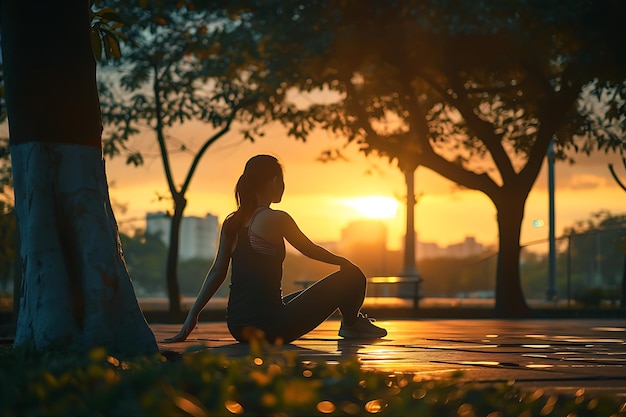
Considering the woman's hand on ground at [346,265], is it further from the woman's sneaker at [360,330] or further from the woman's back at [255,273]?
the woman's sneaker at [360,330]

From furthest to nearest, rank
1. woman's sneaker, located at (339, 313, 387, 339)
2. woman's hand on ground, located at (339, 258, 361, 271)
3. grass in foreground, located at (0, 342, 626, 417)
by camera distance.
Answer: woman's sneaker, located at (339, 313, 387, 339), woman's hand on ground, located at (339, 258, 361, 271), grass in foreground, located at (0, 342, 626, 417)

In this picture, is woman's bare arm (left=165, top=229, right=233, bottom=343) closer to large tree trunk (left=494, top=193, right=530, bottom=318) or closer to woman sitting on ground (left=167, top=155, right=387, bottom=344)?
woman sitting on ground (left=167, top=155, right=387, bottom=344)

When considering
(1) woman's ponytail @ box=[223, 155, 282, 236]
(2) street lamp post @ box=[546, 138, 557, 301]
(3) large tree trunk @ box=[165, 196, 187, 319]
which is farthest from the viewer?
(2) street lamp post @ box=[546, 138, 557, 301]

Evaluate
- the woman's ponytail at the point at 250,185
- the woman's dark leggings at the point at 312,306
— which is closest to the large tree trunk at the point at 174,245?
the woman's dark leggings at the point at 312,306

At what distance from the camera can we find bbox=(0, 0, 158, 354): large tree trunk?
6246mm

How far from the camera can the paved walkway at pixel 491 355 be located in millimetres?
5500

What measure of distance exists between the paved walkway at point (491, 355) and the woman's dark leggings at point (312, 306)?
0.50 ft

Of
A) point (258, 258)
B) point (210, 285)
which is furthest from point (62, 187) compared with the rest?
point (258, 258)

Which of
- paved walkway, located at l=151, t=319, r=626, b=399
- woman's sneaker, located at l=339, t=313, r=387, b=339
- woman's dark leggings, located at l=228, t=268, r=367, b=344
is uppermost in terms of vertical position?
woman's dark leggings, located at l=228, t=268, r=367, b=344

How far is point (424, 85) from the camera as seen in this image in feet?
78.4

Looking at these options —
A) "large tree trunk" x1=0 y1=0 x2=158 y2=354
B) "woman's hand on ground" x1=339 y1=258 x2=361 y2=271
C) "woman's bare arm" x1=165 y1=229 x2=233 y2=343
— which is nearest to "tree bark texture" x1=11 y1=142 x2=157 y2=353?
"large tree trunk" x1=0 y1=0 x2=158 y2=354

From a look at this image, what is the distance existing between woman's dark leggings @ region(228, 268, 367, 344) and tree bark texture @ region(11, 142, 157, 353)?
1541 mm

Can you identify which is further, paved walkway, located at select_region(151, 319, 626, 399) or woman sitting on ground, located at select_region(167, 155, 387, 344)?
woman sitting on ground, located at select_region(167, 155, 387, 344)

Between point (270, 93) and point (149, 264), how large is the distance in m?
139
